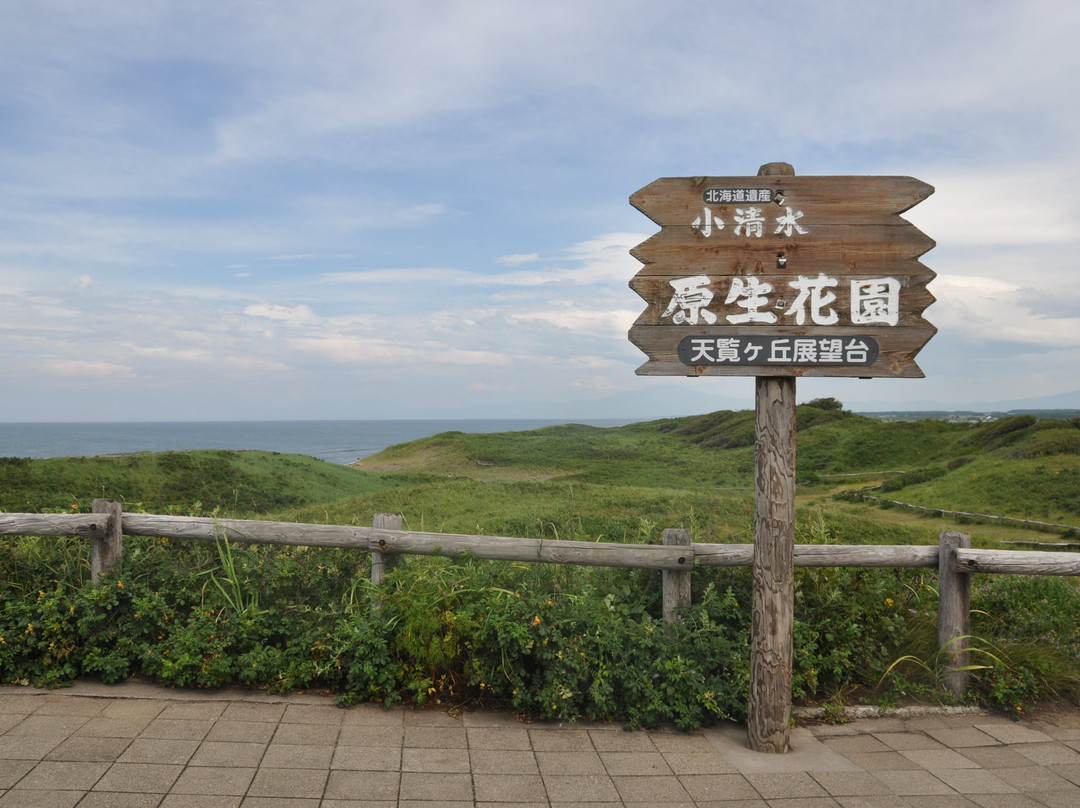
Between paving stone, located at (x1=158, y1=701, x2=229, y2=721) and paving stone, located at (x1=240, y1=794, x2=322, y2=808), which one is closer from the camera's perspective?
paving stone, located at (x1=240, y1=794, x2=322, y2=808)

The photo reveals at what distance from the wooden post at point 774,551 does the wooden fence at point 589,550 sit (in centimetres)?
51

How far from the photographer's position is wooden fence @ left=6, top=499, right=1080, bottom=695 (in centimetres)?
456

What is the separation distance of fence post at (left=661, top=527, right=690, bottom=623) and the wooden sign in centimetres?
117

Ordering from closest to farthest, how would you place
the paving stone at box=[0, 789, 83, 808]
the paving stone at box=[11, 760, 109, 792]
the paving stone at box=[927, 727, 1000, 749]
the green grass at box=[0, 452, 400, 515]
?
the paving stone at box=[0, 789, 83, 808]
the paving stone at box=[11, 760, 109, 792]
the paving stone at box=[927, 727, 1000, 749]
the green grass at box=[0, 452, 400, 515]

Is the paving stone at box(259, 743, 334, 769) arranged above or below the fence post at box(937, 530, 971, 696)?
below

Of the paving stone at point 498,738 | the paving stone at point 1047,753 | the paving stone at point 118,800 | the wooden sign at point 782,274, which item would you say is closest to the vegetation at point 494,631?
the paving stone at point 498,738

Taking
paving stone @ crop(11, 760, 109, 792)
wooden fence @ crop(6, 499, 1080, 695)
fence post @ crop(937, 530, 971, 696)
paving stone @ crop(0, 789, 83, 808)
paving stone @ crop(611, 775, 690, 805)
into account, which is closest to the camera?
paving stone @ crop(0, 789, 83, 808)

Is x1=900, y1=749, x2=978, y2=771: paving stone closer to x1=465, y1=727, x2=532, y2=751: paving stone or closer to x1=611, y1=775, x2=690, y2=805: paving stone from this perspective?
x1=611, y1=775, x2=690, y2=805: paving stone

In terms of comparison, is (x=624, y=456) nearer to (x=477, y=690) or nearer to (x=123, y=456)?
(x=123, y=456)

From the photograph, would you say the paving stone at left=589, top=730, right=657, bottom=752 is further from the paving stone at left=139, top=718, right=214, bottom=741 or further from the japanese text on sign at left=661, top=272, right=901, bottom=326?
the japanese text on sign at left=661, top=272, right=901, bottom=326

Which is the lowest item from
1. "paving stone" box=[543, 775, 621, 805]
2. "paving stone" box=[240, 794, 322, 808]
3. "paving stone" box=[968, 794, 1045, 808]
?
"paving stone" box=[968, 794, 1045, 808]

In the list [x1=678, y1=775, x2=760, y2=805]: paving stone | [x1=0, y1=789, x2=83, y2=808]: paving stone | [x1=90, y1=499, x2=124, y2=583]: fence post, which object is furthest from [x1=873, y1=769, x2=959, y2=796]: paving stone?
[x1=90, y1=499, x2=124, y2=583]: fence post

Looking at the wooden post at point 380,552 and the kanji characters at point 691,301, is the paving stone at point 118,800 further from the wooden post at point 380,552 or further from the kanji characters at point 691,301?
the kanji characters at point 691,301

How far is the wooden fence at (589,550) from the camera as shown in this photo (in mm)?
4559
